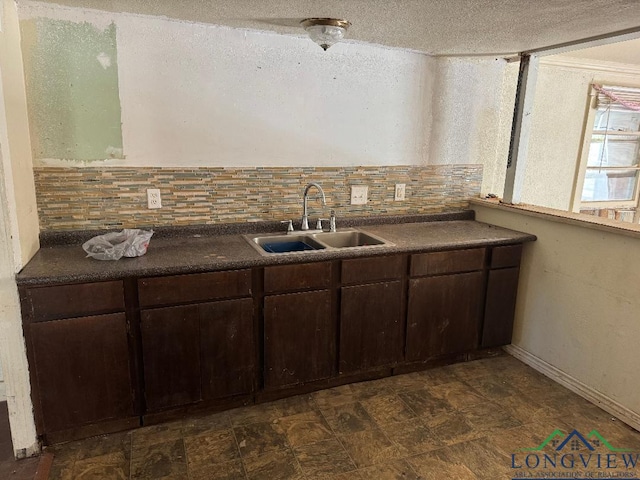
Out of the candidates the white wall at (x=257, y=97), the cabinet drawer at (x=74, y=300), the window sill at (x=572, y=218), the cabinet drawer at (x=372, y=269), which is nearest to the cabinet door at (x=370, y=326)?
the cabinet drawer at (x=372, y=269)

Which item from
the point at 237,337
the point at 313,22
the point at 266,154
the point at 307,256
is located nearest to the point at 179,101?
the point at 266,154

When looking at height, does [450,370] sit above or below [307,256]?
below

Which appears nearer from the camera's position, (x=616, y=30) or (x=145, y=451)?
(x=145, y=451)

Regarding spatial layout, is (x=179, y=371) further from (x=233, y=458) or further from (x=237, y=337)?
(x=233, y=458)

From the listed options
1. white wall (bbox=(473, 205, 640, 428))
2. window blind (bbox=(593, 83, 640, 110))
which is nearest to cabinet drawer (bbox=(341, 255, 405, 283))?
white wall (bbox=(473, 205, 640, 428))

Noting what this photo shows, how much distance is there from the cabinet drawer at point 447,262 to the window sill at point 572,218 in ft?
1.49

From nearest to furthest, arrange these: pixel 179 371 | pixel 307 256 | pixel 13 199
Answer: pixel 13 199
pixel 179 371
pixel 307 256

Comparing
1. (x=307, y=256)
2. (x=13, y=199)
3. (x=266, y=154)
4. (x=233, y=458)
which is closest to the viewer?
(x=13, y=199)

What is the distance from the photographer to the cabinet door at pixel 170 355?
2080 millimetres

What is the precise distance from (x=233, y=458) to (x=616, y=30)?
2921mm

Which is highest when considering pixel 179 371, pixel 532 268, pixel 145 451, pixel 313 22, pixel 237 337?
pixel 313 22

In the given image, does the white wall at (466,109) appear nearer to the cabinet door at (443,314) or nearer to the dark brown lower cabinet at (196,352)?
the cabinet door at (443,314)

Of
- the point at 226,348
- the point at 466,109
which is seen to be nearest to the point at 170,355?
A: the point at 226,348

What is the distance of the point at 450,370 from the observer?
2812mm
